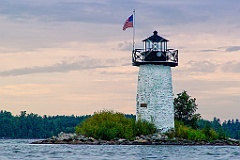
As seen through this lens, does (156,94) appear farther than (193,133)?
No

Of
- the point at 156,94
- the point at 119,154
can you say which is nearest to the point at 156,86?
the point at 156,94

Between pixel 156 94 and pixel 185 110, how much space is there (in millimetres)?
7478

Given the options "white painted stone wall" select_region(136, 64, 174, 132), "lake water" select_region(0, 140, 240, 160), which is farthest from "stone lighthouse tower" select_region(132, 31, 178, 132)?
"lake water" select_region(0, 140, 240, 160)

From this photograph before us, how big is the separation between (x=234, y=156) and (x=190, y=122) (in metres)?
20.3

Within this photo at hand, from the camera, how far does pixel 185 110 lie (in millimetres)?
67062

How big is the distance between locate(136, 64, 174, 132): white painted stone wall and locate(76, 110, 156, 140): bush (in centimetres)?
83

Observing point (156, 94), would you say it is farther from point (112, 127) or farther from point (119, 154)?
point (119, 154)

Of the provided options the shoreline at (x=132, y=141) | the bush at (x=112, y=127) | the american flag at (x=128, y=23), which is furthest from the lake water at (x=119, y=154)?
the american flag at (x=128, y=23)

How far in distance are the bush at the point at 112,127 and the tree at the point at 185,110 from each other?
699 centimetres

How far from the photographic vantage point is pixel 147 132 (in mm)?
60375

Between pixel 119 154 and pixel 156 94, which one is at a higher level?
pixel 156 94

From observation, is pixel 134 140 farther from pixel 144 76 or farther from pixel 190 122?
pixel 190 122

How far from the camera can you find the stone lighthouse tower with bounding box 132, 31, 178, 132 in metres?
60.4

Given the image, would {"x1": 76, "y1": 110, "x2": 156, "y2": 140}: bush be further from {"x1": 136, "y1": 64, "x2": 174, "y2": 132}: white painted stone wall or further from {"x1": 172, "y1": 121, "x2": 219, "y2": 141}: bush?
{"x1": 172, "y1": 121, "x2": 219, "y2": 141}: bush
